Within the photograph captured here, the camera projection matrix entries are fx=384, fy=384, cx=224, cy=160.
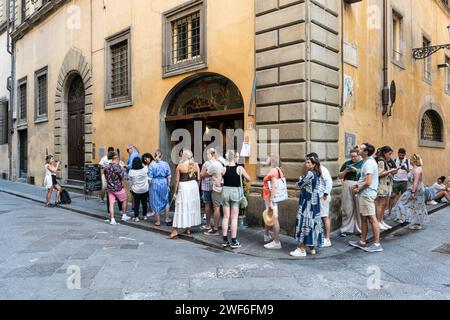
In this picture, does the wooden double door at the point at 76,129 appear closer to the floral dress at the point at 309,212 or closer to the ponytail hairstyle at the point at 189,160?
the ponytail hairstyle at the point at 189,160

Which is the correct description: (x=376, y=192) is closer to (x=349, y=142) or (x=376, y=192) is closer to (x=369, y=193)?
(x=369, y=193)

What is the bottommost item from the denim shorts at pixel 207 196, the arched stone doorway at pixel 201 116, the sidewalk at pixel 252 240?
the sidewalk at pixel 252 240

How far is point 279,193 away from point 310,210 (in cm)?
68

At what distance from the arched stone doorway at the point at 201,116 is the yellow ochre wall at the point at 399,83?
2.54 meters

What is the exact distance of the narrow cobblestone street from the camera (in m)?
4.36

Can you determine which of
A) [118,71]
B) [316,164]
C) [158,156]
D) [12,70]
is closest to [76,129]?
[118,71]

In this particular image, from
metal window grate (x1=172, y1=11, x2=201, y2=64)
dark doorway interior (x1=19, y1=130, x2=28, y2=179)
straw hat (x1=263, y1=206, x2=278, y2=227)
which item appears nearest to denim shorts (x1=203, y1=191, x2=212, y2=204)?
straw hat (x1=263, y1=206, x2=278, y2=227)

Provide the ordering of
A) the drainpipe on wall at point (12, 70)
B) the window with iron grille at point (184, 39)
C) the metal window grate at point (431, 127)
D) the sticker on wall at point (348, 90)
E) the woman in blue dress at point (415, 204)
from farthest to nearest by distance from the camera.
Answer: the drainpipe on wall at point (12, 70) < the metal window grate at point (431, 127) < the window with iron grille at point (184, 39) < the sticker on wall at point (348, 90) < the woman in blue dress at point (415, 204)

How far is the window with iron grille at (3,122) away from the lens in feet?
71.4

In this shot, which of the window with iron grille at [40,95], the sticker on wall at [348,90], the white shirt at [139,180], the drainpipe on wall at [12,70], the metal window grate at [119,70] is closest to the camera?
the sticker on wall at [348,90]

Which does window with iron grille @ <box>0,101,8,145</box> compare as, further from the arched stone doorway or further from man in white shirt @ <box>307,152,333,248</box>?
man in white shirt @ <box>307,152,333,248</box>

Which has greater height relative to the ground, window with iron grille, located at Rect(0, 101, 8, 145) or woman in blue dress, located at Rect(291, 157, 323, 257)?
window with iron grille, located at Rect(0, 101, 8, 145)

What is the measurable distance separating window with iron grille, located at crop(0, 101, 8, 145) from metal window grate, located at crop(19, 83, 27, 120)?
2533 mm

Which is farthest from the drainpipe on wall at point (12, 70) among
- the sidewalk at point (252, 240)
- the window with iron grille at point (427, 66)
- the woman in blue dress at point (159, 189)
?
the window with iron grille at point (427, 66)
